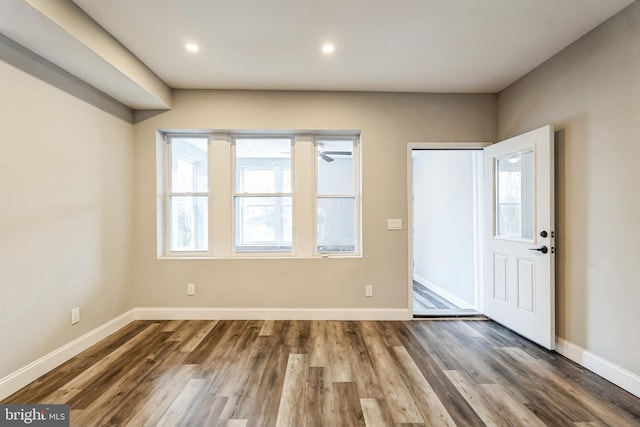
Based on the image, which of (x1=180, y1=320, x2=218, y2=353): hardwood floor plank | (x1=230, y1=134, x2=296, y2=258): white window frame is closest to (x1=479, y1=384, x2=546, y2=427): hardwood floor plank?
(x1=230, y1=134, x2=296, y2=258): white window frame

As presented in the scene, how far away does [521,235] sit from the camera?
115 inches

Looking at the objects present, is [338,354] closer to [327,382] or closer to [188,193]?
[327,382]

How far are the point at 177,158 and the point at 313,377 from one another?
3.02 m

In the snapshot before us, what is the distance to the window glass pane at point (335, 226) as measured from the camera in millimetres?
3605

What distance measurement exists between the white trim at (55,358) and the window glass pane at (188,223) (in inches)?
39.3

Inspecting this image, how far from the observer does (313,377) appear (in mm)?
2193

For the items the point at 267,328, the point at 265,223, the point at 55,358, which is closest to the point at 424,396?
the point at 267,328

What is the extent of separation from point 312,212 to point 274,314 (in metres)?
1.32

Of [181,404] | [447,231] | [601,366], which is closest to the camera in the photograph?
[181,404]

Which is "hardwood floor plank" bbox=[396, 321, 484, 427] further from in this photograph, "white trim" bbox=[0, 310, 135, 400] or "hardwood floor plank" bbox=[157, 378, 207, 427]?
"white trim" bbox=[0, 310, 135, 400]

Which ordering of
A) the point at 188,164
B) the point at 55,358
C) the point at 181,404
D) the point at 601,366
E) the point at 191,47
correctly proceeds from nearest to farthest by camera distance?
Result: the point at 181,404 → the point at 601,366 → the point at 55,358 → the point at 191,47 → the point at 188,164

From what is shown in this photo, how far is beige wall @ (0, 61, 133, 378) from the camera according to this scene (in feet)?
6.61

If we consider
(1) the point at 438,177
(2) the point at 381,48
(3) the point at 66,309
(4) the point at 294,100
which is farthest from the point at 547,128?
(3) the point at 66,309

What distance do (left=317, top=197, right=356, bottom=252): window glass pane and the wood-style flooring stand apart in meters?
1.04
